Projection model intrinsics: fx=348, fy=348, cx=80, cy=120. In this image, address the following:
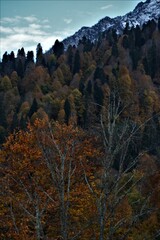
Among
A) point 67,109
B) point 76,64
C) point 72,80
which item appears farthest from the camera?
A: point 76,64

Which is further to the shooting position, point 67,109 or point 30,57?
point 30,57

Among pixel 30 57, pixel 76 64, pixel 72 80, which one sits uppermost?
pixel 30 57

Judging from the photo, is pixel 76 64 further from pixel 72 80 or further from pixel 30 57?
pixel 30 57

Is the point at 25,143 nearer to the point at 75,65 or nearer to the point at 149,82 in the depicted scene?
the point at 149,82

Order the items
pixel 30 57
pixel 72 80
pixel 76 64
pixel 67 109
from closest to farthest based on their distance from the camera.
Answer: pixel 67 109 → pixel 72 80 → pixel 76 64 → pixel 30 57

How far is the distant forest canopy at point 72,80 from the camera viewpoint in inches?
4847

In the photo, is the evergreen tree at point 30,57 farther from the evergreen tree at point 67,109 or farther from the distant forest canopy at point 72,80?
the evergreen tree at point 67,109

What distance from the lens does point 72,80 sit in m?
165

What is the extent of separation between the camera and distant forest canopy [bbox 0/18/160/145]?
123 meters

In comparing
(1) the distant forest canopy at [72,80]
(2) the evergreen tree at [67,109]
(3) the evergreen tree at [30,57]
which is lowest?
(2) the evergreen tree at [67,109]

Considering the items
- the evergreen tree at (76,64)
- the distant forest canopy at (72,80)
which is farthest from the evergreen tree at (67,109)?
the evergreen tree at (76,64)

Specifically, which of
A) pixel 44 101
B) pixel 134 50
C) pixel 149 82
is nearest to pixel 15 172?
pixel 44 101

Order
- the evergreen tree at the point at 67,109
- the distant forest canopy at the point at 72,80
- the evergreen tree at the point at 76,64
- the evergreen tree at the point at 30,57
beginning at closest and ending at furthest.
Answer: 1. the evergreen tree at the point at 67,109
2. the distant forest canopy at the point at 72,80
3. the evergreen tree at the point at 76,64
4. the evergreen tree at the point at 30,57

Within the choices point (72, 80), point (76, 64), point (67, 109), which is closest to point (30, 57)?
point (76, 64)
